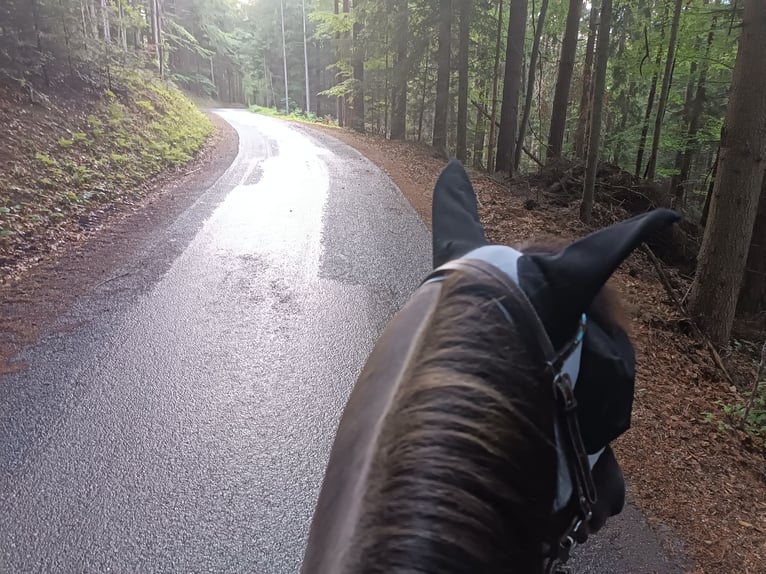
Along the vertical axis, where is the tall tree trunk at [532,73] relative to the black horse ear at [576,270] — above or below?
above

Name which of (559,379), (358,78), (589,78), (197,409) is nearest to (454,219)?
(559,379)

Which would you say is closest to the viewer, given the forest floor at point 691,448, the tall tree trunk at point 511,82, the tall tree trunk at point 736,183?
the forest floor at point 691,448

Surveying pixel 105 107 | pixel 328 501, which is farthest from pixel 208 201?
pixel 328 501

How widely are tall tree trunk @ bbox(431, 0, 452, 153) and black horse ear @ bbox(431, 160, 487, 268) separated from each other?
44.9 feet

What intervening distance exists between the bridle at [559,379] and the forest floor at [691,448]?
505 millimetres

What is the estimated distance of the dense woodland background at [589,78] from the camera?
5.11 meters

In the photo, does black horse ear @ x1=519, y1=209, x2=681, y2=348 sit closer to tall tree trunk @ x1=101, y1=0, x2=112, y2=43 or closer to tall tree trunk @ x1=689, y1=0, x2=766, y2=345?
tall tree trunk @ x1=689, y1=0, x2=766, y2=345

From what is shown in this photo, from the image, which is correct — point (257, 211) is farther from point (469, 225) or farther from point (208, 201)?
point (469, 225)

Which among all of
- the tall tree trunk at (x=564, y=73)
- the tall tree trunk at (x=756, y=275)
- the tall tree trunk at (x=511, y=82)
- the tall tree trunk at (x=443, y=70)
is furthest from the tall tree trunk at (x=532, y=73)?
the tall tree trunk at (x=756, y=275)

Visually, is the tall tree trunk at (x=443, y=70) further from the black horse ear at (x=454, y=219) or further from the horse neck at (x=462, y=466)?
the horse neck at (x=462, y=466)

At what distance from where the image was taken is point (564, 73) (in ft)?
41.4

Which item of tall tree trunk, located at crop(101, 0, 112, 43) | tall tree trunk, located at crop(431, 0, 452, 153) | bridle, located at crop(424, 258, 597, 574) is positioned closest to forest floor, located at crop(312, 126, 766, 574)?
bridle, located at crop(424, 258, 597, 574)

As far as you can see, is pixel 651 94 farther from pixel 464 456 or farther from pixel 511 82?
pixel 464 456

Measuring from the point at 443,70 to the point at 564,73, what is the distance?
348 centimetres
